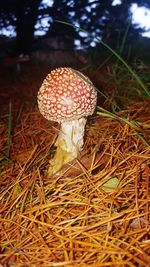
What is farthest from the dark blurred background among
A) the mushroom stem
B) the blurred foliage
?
the mushroom stem

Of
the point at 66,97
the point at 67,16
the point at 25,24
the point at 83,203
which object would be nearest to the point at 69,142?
the point at 66,97

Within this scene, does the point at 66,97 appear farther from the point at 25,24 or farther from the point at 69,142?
the point at 25,24

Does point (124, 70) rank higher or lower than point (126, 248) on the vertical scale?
higher

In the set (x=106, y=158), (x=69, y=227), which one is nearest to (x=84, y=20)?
(x=106, y=158)

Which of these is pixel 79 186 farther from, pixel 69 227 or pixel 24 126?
pixel 24 126

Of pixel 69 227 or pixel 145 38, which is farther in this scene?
pixel 145 38

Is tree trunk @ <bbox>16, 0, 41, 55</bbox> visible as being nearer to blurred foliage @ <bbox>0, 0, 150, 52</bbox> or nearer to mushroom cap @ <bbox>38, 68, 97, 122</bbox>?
blurred foliage @ <bbox>0, 0, 150, 52</bbox>

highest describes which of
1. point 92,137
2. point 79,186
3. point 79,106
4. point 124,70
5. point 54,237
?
point 124,70
